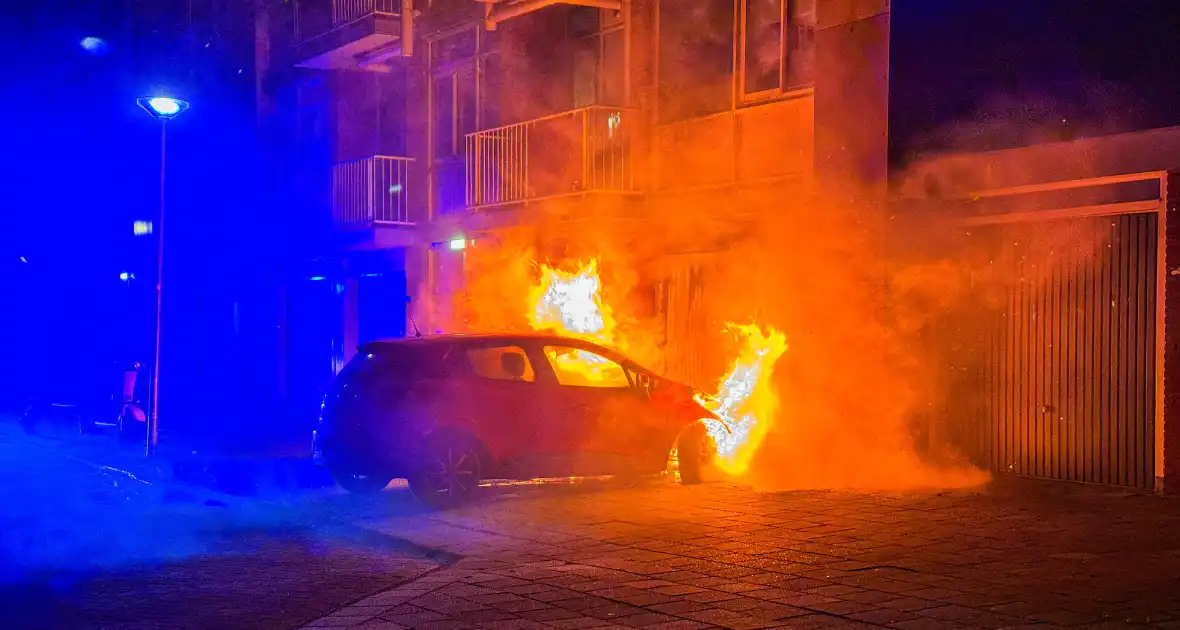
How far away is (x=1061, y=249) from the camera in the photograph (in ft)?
41.7

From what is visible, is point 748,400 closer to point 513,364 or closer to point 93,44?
point 513,364

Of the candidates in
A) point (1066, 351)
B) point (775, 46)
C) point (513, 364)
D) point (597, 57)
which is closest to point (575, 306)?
point (597, 57)

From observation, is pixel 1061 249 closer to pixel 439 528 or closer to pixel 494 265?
pixel 439 528

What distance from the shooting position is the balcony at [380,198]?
23.9 m

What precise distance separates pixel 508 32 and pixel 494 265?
392 centimetres

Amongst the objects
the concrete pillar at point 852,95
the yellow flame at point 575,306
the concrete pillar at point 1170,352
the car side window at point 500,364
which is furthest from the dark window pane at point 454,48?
the concrete pillar at point 1170,352

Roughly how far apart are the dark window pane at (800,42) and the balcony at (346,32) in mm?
8511

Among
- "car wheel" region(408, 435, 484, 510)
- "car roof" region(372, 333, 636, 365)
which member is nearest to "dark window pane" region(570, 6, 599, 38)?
"car roof" region(372, 333, 636, 365)

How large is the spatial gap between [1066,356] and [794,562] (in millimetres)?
5167

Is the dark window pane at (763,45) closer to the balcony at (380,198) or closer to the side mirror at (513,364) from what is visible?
the side mirror at (513,364)

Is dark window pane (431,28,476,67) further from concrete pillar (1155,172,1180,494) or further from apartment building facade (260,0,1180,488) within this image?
concrete pillar (1155,172,1180,494)

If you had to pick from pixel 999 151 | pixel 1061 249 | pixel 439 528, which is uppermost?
pixel 999 151

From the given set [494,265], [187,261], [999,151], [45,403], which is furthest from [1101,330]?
[187,261]

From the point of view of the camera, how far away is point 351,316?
26266 millimetres
